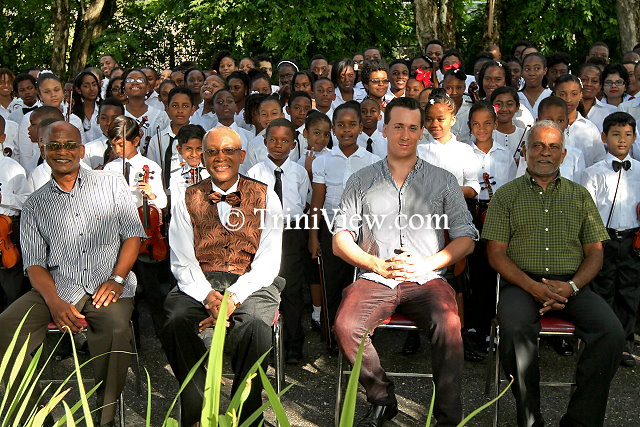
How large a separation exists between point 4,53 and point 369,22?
842 cm

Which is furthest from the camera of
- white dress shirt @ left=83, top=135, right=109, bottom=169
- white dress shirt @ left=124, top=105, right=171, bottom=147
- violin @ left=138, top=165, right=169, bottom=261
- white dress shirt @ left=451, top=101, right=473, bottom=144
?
white dress shirt @ left=124, top=105, right=171, bottom=147

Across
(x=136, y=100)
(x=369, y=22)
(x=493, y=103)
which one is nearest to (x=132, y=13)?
(x=369, y=22)

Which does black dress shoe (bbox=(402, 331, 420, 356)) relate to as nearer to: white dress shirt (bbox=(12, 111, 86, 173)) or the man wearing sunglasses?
the man wearing sunglasses

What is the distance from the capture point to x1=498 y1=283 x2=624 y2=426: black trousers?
397 centimetres

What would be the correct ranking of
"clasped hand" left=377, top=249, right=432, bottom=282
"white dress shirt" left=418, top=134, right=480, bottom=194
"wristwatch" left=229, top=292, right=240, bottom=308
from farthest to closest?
"white dress shirt" left=418, top=134, right=480, bottom=194 → "clasped hand" left=377, top=249, right=432, bottom=282 → "wristwatch" left=229, top=292, right=240, bottom=308

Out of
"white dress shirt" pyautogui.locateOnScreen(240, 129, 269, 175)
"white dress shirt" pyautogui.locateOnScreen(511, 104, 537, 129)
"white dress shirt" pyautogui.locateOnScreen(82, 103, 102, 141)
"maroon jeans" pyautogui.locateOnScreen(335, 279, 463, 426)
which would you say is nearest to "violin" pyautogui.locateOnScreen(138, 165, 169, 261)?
"white dress shirt" pyautogui.locateOnScreen(240, 129, 269, 175)

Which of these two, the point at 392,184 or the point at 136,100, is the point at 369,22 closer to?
the point at 136,100

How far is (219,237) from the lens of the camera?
4.45 m

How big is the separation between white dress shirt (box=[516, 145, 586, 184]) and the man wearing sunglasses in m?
1.88

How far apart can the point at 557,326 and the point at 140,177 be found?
2953 millimetres

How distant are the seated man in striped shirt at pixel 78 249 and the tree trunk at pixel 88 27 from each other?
13037mm

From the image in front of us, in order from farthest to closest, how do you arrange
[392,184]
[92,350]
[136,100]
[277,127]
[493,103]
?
[136,100]
[493,103]
[277,127]
[392,184]
[92,350]

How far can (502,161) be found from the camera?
5.65m

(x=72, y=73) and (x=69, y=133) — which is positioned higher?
(x=72, y=73)
